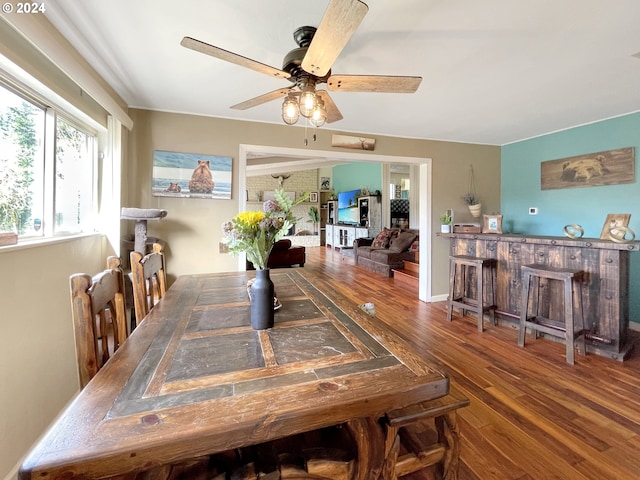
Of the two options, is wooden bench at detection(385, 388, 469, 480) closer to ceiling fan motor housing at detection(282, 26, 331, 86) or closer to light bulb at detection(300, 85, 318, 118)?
light bulb at detection(300, 85, 318, 118)

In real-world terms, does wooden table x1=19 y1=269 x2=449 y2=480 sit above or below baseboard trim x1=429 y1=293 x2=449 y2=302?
above

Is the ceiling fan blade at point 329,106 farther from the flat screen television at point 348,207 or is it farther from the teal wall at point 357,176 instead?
the flat screen television at point 348,207

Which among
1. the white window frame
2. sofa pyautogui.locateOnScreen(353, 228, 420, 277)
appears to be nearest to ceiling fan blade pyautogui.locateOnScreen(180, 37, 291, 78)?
the white window frame

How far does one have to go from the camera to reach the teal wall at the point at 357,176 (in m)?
8.23

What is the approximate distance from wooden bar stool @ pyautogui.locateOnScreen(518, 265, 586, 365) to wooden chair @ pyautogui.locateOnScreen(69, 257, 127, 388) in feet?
10.3

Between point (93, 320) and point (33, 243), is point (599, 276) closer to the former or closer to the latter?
point (93, 320)

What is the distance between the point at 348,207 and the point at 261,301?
830cm

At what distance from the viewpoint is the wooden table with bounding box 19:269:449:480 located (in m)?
0.58

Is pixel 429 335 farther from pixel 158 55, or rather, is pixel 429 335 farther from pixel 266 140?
pixel 158 55

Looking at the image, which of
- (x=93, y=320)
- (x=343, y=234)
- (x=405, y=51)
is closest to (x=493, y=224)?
(x=405, y=51)

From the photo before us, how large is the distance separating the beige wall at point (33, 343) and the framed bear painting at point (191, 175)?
1.18 metres

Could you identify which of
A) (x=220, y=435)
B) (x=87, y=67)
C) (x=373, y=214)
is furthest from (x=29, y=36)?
(x=373, y=214)

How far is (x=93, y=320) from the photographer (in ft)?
3.13

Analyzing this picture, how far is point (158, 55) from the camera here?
1.94m
